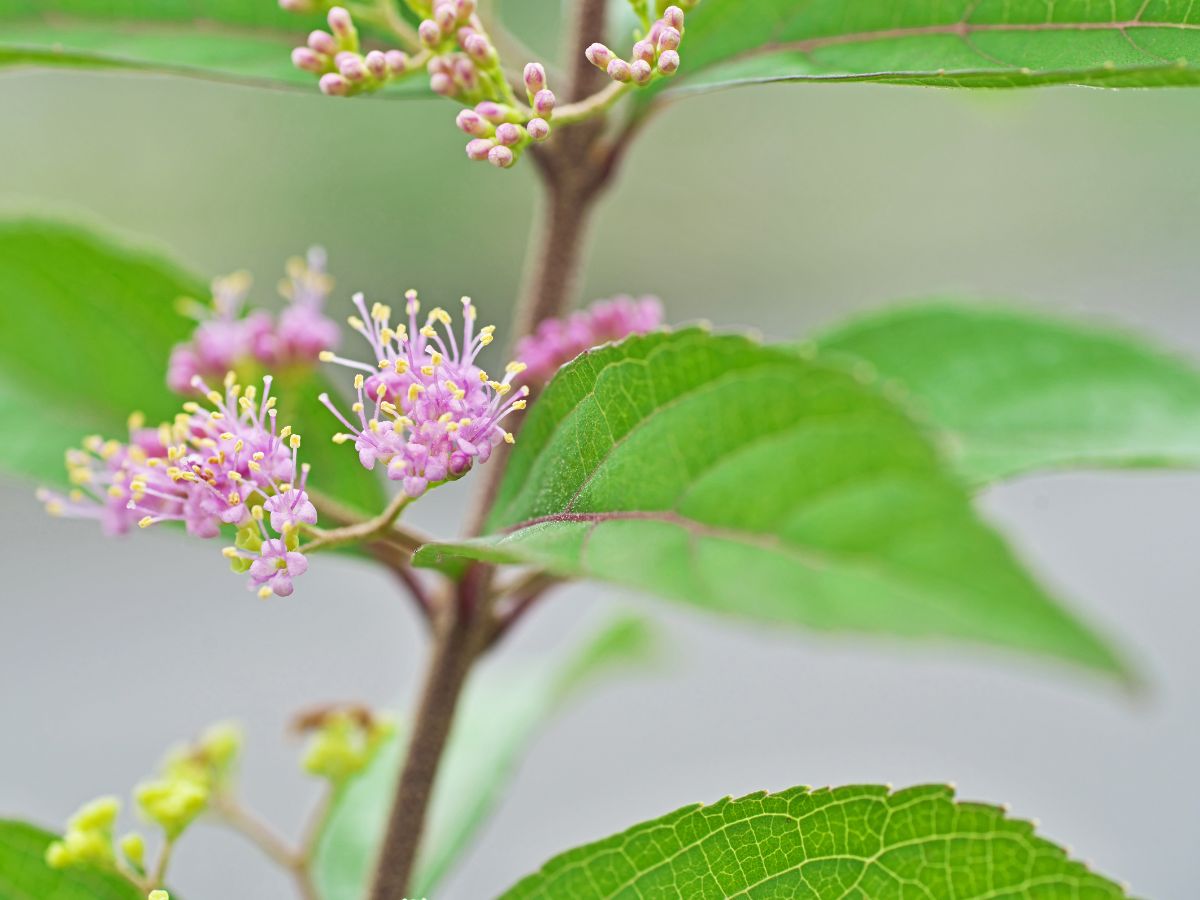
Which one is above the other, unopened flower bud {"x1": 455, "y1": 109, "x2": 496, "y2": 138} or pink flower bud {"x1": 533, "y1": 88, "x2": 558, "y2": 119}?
pink flower bud {"x1": 533, "y1": 88, "x2": 558, "y2": 119}

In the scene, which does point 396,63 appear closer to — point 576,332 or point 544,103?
point 544,103

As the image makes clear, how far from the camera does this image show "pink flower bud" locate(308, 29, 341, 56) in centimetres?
79

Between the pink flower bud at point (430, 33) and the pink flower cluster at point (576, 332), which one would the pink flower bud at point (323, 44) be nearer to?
the pink flower bud at point (430, 33)

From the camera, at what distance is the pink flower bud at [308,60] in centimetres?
80

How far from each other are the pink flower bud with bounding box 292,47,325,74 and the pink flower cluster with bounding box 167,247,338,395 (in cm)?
15

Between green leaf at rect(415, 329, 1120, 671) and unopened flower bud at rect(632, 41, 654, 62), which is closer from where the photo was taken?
green leaf at rect(415, 329, 1120, 671)

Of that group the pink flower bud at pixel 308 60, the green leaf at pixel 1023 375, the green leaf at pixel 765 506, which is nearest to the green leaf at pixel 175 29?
the pink flower bud at pixel 308 60

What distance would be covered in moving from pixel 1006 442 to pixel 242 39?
0.63 meters

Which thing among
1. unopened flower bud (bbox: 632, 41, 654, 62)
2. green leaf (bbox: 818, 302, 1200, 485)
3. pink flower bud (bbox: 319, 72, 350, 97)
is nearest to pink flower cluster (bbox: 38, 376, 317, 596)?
pink flower bud (bbox: 319, 72, 350, 97)

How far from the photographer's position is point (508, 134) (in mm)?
730

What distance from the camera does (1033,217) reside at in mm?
6273

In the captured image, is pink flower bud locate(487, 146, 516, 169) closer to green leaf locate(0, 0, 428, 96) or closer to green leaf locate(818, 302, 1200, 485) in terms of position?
green leaf locate(0, 0, 428, 96)

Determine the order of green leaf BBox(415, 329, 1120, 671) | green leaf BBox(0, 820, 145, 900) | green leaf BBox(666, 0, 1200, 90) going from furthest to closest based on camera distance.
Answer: green leaf BBox(0, 820, 145, 900), green leaf BBox(666, 0, 1200, 90), green leaf BBox(415, 329, 1120, 671)

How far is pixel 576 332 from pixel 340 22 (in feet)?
0.81
